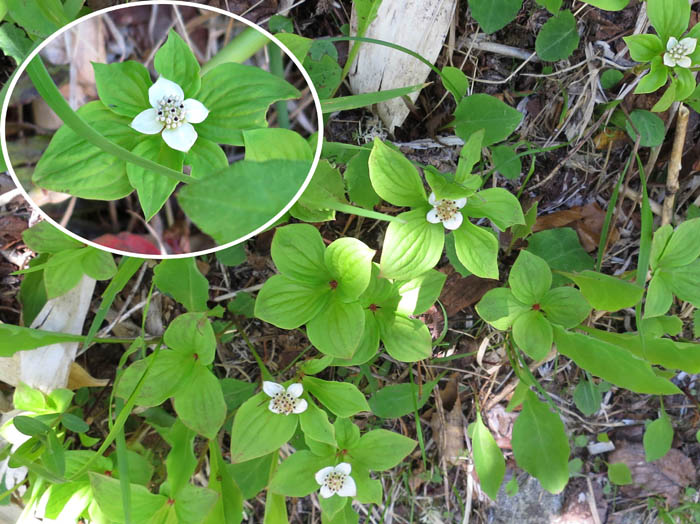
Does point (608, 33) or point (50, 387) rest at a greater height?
point (608, 33)

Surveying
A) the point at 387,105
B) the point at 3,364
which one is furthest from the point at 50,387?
the point at 387,105

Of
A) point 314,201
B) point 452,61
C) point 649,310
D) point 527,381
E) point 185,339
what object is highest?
point 452,61

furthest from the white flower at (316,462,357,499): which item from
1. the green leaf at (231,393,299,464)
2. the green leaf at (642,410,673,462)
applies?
the green leaf at (642,410,673,462)

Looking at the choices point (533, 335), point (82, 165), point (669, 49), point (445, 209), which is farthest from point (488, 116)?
point (82, 165)

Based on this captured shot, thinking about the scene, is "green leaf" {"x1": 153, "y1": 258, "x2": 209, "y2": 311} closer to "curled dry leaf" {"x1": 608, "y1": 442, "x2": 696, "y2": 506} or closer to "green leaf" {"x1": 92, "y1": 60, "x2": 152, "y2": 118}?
"green leaf" {"x1": 92, "y1": 60, "x2": 152, "y2": 118}

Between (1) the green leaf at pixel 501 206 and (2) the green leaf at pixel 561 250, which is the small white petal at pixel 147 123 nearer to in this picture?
(1) the green leaf at pixel 501 206

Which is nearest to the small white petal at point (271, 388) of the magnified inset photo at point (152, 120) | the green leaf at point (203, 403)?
the green leaf at point (203, 403)

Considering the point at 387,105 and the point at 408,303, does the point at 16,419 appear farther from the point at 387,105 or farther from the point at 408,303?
the point at 387,105
